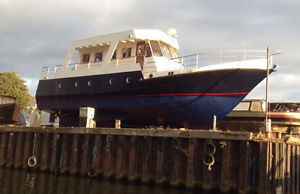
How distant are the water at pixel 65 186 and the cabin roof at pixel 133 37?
787cm

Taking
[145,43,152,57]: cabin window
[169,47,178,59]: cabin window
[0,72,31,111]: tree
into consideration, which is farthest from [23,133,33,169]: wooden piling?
[0,72,31,111]: tree

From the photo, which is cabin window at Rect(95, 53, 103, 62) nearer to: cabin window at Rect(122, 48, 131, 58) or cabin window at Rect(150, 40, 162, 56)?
cabin window at Rect(122, 48, 131, 58)

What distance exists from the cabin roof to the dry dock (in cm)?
577

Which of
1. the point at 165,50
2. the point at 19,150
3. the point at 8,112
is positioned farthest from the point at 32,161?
the point at 165,50

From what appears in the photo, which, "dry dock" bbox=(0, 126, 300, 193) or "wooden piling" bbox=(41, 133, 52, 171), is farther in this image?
"wooden piling" bbox=(41, 133, 52, 171)

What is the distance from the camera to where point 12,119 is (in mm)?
20766

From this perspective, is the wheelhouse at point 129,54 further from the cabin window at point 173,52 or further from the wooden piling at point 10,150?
the wooden piling at point 10,150

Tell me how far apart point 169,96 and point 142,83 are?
1642mm

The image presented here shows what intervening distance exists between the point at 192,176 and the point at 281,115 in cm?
1043

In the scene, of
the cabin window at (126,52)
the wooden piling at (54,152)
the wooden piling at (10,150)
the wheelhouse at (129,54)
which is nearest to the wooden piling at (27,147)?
the wooden piling at (10,150)

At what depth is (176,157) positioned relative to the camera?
11898 millimetres

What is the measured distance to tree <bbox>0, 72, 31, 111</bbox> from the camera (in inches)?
1756

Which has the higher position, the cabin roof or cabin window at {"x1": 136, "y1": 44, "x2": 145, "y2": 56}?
the cabin roof

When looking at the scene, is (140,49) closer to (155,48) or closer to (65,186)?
(155,48)
